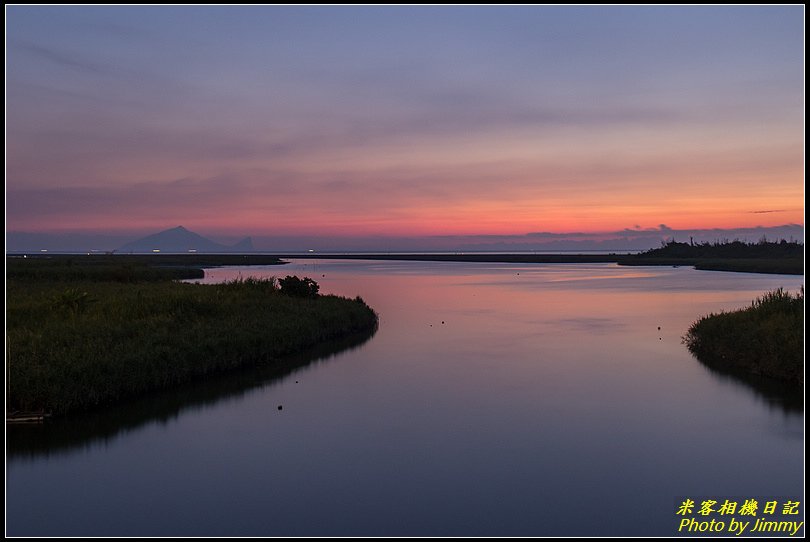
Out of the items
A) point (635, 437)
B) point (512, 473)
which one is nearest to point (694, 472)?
point (635, 437)

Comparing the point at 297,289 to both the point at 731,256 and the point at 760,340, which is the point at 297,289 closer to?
the point at 760,340

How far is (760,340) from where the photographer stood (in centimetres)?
2156

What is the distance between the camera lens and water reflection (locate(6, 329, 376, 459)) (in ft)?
47.3

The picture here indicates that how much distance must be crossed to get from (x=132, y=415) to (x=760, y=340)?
19.0 m

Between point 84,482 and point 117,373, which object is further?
point 117,373

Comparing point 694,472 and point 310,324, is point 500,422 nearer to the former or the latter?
point 694,472

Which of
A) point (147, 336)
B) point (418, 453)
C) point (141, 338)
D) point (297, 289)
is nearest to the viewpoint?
point (418, 453)

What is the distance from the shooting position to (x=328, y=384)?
21547 millimetres

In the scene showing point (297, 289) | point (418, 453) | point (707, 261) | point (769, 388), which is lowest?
point (418, 453)

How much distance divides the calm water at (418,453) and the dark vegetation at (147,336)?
92 cm

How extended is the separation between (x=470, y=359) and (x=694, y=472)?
13.5 meters

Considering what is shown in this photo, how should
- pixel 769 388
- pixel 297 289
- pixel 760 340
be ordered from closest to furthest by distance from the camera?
1. pixel 769 388
2. pixel 760 340
3. pixel 297 289

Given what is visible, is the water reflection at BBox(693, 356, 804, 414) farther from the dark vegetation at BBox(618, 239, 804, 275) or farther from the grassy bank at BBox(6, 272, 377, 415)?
the dark vegetation at BBox(618, 239, 804, 275)

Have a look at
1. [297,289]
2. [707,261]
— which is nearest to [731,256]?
[707,261]
